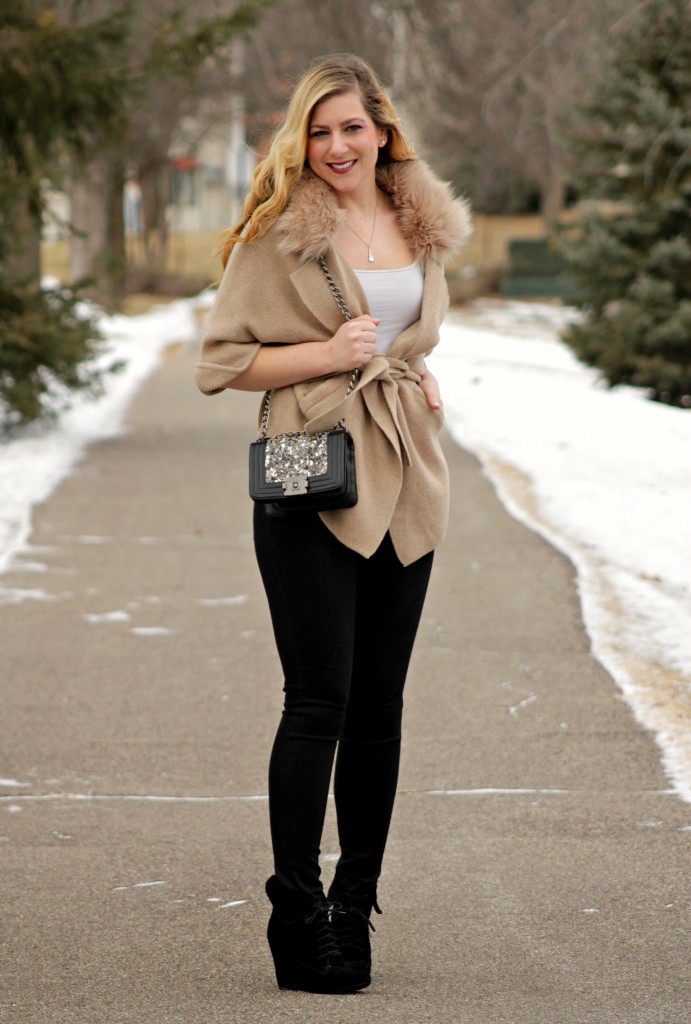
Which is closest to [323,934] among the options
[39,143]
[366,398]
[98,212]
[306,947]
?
[306,947]

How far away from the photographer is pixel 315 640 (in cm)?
291

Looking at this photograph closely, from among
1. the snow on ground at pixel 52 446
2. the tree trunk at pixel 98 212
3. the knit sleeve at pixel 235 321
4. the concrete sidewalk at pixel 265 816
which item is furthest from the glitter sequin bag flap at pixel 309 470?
the tree trunk at pixel 98 212

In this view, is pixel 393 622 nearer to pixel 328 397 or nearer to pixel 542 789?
pixel 328 397

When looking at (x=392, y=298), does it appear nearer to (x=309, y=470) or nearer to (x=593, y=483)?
(x=309, y=470)

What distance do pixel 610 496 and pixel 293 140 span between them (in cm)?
665

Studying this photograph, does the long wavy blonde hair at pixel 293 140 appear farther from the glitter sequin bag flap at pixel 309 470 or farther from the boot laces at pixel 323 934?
the boot laces at pixel 323 934

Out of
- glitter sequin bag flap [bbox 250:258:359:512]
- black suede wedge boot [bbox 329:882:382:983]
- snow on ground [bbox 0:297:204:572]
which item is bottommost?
snow on ground [bbox 0:297:204:572]

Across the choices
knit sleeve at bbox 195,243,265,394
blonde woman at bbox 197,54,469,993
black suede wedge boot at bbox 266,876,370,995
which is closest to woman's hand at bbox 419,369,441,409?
blonde woman at bbox 197,54,469,993

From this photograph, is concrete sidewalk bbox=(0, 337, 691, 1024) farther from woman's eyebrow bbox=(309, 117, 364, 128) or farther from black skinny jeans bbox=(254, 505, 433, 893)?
woman's eyebrow bbox=(309, 117, 364, 128)

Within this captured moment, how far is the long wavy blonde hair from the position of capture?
2.95 m

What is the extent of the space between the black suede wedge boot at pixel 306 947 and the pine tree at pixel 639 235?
1282cm

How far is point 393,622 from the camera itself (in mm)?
3033

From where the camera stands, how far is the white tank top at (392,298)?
2988 millimetres

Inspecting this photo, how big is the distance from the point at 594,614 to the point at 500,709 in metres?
1.42
